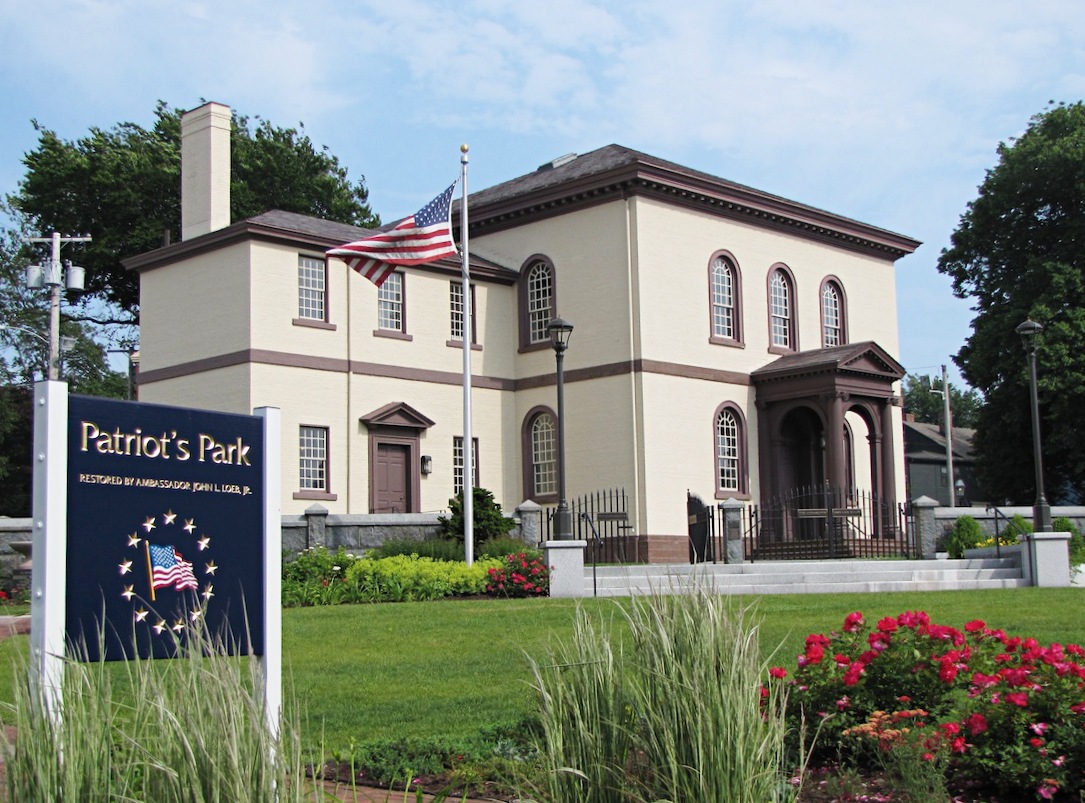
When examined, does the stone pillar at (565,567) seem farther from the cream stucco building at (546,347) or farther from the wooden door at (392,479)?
the wooden door at (392,479)

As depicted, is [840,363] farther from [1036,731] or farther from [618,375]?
[1036,731]

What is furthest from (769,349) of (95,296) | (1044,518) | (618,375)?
(95,296)

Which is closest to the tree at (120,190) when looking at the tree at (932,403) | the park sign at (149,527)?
the park sign at (149,527)

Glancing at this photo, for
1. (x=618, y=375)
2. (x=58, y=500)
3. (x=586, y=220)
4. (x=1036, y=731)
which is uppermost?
(x=586, y=220)

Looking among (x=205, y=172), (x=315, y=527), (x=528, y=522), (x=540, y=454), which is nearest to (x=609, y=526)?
(x=540, y=454)

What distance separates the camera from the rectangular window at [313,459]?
29.7m

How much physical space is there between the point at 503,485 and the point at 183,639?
27.1 metres

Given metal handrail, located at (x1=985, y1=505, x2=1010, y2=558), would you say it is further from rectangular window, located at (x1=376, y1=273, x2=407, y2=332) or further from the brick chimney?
the brick chimney

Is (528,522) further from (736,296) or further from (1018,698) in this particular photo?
(1018,698)

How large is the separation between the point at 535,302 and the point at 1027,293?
17.9m

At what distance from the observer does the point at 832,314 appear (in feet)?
120

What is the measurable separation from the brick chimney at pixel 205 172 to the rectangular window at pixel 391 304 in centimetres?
464

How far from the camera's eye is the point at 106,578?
6.11 meters

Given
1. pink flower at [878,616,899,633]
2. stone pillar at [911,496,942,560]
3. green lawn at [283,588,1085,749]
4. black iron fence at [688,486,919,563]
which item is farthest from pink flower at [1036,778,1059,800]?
black iron fence at [688,486,919,563]
